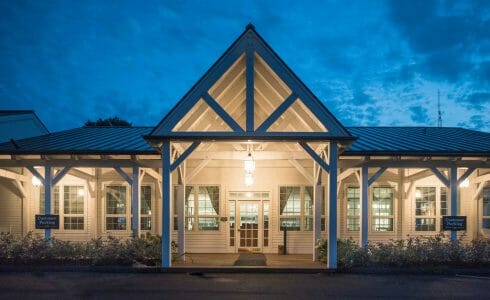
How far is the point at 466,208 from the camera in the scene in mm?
13664

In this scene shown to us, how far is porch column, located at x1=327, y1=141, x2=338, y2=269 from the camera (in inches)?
378

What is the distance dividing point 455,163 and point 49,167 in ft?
39.8

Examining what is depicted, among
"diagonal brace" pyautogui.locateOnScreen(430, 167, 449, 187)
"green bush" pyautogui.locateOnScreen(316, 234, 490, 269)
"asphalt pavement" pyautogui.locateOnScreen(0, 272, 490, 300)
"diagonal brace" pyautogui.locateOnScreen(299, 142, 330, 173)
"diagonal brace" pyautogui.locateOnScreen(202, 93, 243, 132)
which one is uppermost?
"diagonal brace" pyautogui.locateOnScreen(202, 93, 243, 132)

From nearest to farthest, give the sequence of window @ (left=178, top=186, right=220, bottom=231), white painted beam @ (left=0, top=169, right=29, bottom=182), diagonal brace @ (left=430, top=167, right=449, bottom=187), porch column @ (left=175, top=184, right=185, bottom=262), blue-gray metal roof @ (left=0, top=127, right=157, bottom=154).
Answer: diagonal brace @ (left=430, top=167, right=449, bottom=187)
blue-gray metal roof @ (left=0, top=127, right=157, bottom=154)
porch column @ (left=175, top=184, right=185, bottom=262)
white painted beam @ (left=0, top=169, right=29, bottom=182)
window @ (left=178, top=186, right=220, bottom=231)

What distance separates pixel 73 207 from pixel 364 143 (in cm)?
1073

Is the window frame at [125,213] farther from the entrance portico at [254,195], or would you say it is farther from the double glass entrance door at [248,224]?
the double glass entrance door at [248,224]

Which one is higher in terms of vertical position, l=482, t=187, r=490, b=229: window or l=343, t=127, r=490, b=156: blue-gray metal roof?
l=343, t=127, r=490, b=156: blue-gray metal roof

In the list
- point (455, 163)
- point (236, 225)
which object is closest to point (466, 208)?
point (455, 163)

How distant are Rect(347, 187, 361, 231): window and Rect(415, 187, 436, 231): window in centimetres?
217

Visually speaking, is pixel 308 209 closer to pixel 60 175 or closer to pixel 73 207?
pixel 60 175

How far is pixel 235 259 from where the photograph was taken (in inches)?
472

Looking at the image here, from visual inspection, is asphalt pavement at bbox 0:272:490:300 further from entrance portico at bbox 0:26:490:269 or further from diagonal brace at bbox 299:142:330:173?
entrance portico at bbox 0:26:490:269

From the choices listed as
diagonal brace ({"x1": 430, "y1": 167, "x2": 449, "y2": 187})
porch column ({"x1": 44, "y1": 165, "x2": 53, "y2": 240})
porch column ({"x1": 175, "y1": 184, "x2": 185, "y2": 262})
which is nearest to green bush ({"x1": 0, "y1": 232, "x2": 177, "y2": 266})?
porch column ({"x1": 44, "y1": 165, "x2": 53, "y2": 240})

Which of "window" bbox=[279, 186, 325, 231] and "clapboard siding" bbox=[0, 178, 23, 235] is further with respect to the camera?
"window" bbox=[279, 186, 325, 231]
